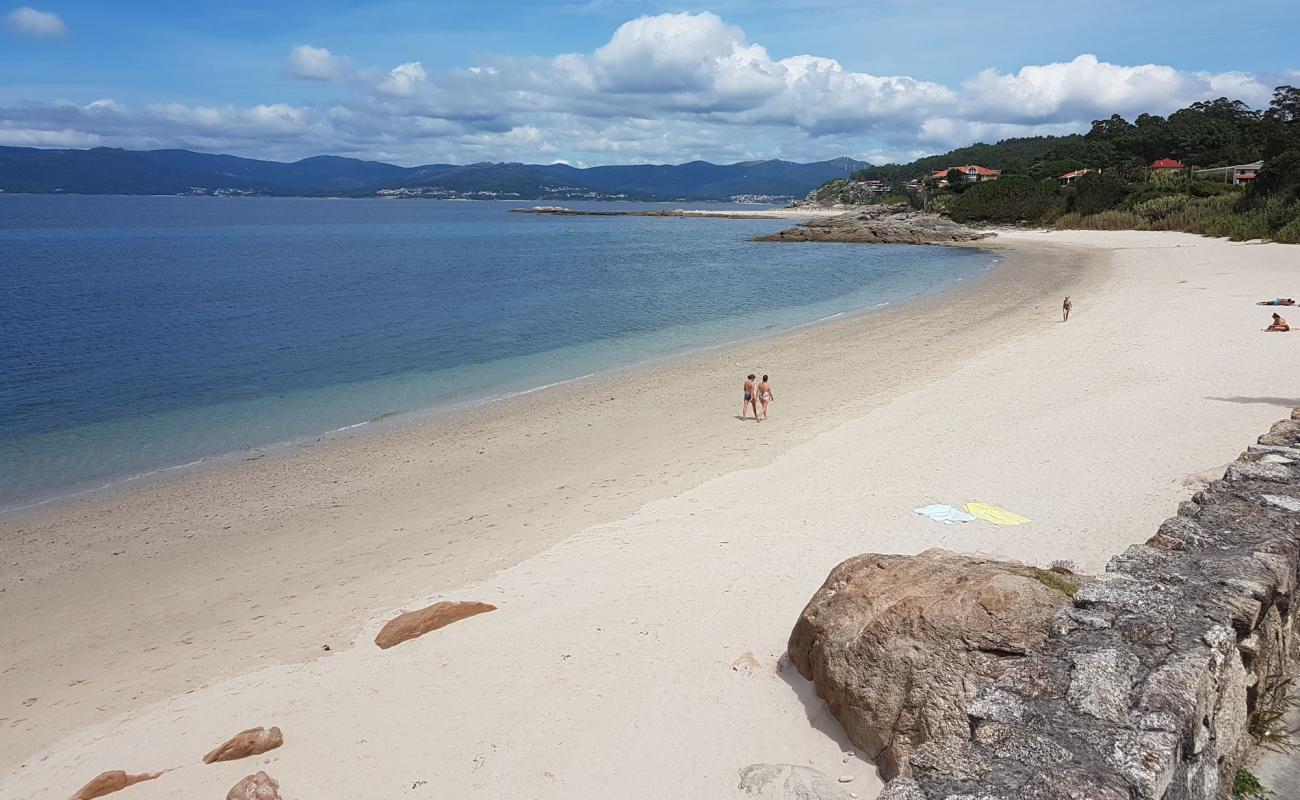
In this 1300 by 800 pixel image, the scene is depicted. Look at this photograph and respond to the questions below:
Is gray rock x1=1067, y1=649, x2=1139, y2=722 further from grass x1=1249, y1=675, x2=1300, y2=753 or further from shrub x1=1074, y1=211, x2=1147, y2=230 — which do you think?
shrub x1=1074, y1=211, x2=1147, y2=230

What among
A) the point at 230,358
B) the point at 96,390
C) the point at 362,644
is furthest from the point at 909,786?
the point at 230,358

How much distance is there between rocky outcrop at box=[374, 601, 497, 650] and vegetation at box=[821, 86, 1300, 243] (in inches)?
2113

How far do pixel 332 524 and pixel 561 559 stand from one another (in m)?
4.64

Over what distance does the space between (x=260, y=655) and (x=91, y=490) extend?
8.90 metres

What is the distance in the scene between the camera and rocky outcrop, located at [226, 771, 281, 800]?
18.9ft

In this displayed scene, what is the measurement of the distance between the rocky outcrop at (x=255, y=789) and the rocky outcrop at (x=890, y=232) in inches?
3112

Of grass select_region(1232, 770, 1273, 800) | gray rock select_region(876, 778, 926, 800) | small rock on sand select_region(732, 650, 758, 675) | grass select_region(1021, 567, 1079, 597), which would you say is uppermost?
grass select_region(1021, 567, 1079, 597)

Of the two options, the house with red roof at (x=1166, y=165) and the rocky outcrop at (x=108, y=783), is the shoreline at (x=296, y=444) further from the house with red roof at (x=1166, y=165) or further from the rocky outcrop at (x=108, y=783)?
the house with red roof at (x=1166, y=165)

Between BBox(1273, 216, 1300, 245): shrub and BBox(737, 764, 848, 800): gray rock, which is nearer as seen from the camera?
BBox(737, 764, 848, 800): gray rock

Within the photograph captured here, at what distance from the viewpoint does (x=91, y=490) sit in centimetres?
1470

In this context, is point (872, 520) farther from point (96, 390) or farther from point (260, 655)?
point (96, 390)

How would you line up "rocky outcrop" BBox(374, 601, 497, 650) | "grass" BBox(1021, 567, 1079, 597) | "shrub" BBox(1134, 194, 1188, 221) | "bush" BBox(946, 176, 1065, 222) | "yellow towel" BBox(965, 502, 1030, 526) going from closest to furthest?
"grass" BBox(1021, 567, 1079, 597) < "rocky outcrop" BBox(374, 601, 497, 650) < "yellow towel" BBox(965, 502, 1030, 526) < "shrub" BBox(1134, 194, 1188, 221) < "bush" BBox(946, 176, 1065, 222)

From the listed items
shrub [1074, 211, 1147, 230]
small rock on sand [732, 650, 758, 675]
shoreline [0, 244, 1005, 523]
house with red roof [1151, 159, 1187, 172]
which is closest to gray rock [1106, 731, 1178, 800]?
small rock on sand [732, 650, 758, 675]

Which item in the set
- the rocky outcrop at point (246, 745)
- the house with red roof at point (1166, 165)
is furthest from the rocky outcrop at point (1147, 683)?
the house with red roof at point (1166, 165)
